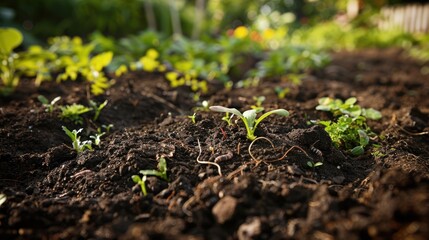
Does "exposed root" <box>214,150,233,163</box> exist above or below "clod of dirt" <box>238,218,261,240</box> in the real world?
above

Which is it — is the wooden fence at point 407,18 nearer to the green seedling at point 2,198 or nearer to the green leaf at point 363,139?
the green leaf at point 363,139

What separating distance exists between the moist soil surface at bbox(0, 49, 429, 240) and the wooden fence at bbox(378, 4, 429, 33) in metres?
5.93

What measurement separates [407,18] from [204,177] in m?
7.99

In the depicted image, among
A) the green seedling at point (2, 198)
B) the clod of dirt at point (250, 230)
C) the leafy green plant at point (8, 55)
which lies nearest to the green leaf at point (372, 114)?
the clod of dirt at point (250, 230)

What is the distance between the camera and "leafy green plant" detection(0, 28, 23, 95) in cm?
261

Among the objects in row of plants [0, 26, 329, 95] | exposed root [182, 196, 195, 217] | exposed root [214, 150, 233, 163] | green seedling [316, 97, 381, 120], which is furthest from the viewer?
row of plants [0, 26, 329, 95]

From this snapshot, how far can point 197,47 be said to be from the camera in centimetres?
387

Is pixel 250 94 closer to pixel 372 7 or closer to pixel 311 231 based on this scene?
pixel 311 231

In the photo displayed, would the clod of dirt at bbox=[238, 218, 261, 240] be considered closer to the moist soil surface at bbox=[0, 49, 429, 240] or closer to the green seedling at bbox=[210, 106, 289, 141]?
the moist soil surface at bbox=[0, 49, 429, 240]

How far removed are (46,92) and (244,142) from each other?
1835 mm

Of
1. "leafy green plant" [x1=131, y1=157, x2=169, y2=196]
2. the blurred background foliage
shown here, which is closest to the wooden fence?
the blurred background foliage

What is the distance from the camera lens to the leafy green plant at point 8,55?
2.61 m

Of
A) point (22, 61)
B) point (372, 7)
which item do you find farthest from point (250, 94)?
point (372, 7)

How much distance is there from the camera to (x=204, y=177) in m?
1.52
